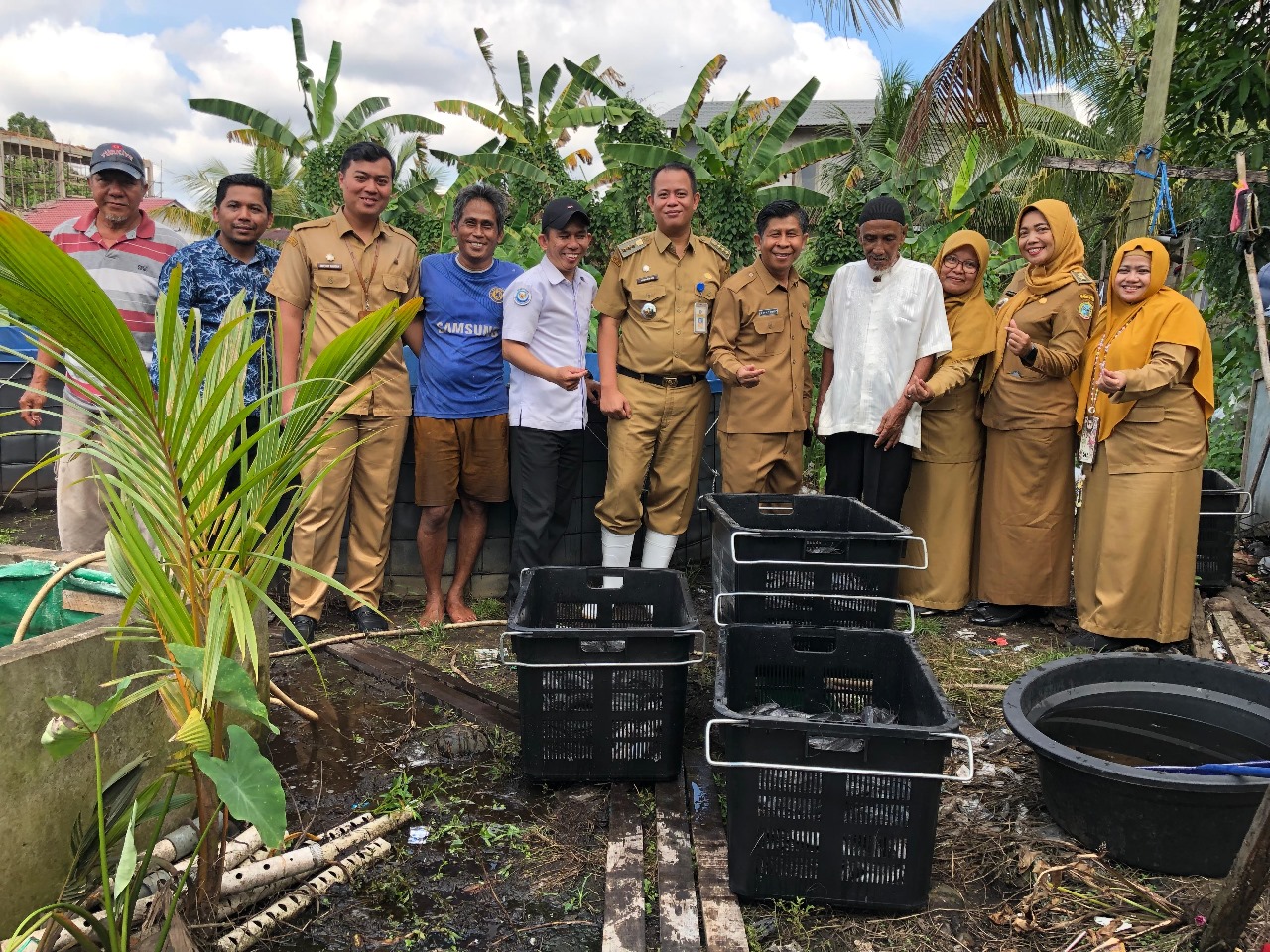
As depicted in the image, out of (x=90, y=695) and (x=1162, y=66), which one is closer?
(x=90, y=695)

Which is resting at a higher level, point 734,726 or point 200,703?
point 200,703

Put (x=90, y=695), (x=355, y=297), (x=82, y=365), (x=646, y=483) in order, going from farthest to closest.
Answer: (x=646, y=483), (x=355, y=297), (x=90, y=695), (x=82, y=365)

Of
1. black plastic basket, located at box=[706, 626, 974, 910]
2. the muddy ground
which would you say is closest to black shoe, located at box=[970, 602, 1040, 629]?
the muddy ground

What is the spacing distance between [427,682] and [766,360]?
7.21ft

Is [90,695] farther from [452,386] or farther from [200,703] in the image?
[452,386]

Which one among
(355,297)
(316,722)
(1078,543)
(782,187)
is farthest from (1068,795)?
(782,187)

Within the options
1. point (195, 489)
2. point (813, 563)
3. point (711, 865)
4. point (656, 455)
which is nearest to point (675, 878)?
point (711, 865)

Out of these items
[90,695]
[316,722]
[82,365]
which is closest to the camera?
[82,365]

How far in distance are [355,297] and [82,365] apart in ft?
8.28

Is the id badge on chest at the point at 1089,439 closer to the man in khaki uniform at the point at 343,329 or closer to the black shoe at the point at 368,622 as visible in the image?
the man in khaki uniform at the point at 343,329

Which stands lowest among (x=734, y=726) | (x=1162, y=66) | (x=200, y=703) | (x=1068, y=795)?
(x=1068, y=795)

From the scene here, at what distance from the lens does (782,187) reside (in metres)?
12.8

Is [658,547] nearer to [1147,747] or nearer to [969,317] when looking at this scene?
[969,317]

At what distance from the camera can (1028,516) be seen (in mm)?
4633
